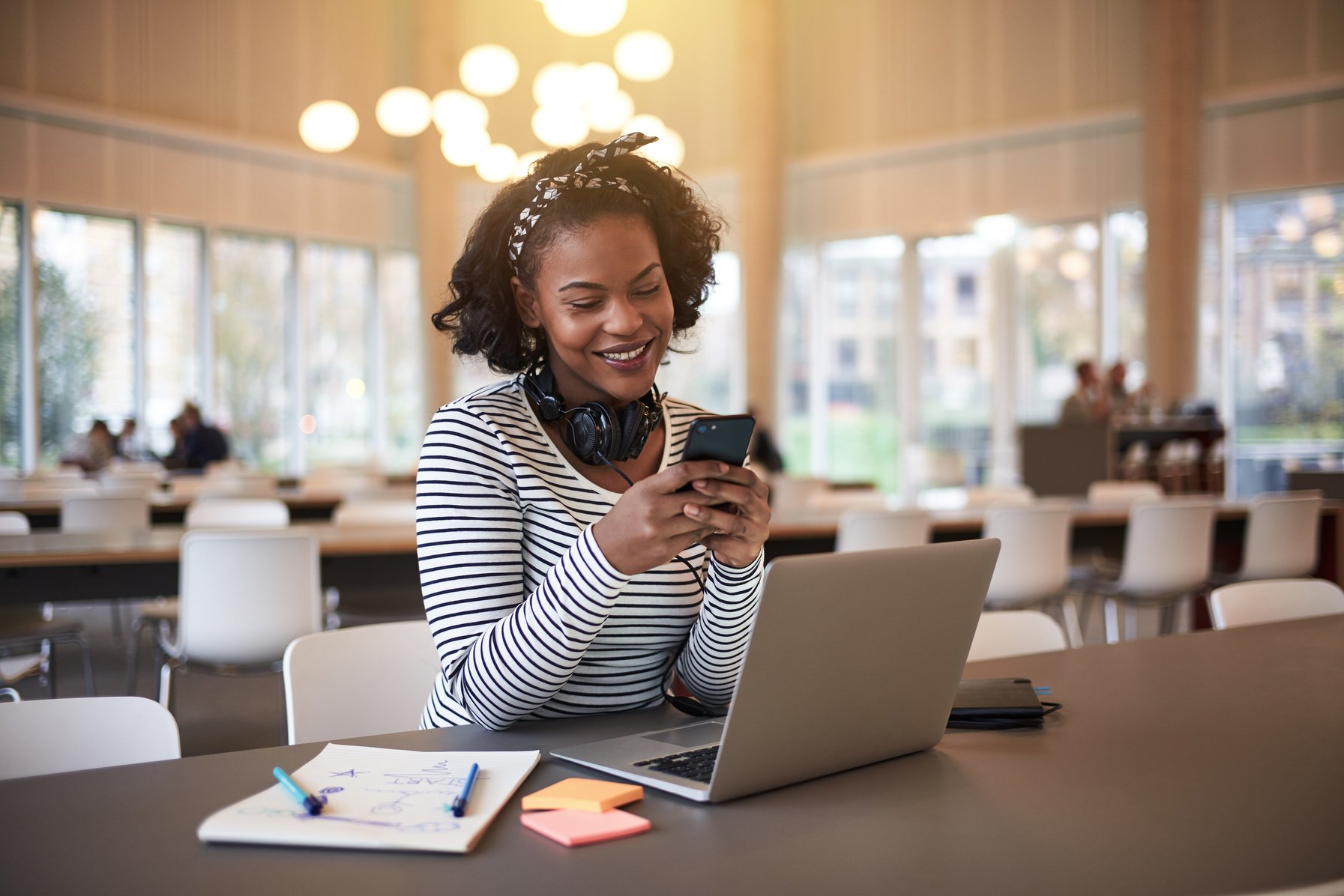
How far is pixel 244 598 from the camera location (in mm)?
3400

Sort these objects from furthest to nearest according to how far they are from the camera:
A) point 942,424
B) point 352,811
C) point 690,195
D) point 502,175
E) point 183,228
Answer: point 942,424 → point 183,228 → point 502,175 → point 690,195 → point 352,811

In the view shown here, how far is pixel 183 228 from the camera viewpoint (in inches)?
421

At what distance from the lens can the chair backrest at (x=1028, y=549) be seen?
14.0 feet

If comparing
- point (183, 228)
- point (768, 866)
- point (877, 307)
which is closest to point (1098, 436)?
point (877, 307)

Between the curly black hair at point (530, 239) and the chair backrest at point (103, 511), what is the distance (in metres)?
3.82

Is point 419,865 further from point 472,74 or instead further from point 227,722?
point 472,74

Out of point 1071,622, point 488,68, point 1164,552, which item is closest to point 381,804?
point 1164,552

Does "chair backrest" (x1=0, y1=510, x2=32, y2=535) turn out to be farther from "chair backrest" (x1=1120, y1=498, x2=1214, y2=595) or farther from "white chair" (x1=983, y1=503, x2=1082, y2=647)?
"chair backrest" (x1=1120, y1=498, x2=1214, y2=595)

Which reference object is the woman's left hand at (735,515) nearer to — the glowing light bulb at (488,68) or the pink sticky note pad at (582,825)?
the pink sticky note pad at (582,825)

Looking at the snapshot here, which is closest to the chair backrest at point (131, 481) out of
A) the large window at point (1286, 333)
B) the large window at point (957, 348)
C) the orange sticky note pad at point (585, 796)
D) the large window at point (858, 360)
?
the orange sticky note pad at point (585, 796)

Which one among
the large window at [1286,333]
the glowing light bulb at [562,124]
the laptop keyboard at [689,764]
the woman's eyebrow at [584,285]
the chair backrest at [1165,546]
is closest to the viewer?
the laptop keyboard at [689,764]

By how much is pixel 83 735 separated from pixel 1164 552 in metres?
4.19

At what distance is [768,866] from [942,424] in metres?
11.0

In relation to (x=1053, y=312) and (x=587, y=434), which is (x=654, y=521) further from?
(x=1053, y=312)
